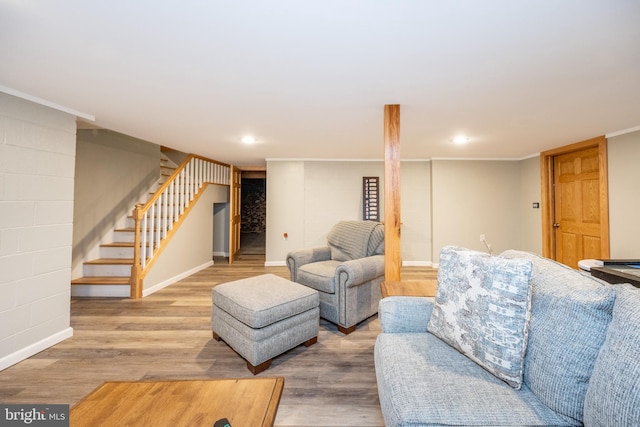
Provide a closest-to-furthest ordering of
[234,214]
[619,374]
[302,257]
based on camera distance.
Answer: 1. [619,374]
2. [302,257]
3. [234,214]

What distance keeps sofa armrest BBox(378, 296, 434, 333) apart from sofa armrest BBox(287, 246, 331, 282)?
5.34 ft

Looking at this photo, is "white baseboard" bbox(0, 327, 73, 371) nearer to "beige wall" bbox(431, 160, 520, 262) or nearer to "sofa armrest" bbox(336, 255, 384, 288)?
"sofa armrest" bbox(336, 255, 384, 288)

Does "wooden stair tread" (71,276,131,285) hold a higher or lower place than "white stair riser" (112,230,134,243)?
lower

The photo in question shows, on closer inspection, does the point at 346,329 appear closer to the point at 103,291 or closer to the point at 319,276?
the point at 319,276

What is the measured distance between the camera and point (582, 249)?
3688 millimetres

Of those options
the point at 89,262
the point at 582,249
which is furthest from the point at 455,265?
the point at 89,262

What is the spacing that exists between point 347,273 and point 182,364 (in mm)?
1511

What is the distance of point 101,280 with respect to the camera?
3402 mm

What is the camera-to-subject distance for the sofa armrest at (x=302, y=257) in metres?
3.05

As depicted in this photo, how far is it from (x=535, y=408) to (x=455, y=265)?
0.60 meters

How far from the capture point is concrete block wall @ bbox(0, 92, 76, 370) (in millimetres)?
1948

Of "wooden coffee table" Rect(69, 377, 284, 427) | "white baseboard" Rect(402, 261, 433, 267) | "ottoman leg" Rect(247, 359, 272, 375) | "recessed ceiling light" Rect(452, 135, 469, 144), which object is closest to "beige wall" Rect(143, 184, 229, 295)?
"ottoman leg" Rect(247, 359, 272, 375)

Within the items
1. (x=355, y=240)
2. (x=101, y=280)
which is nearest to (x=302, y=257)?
(x=355, y=240)

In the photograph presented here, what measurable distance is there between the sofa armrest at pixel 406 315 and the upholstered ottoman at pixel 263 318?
0.80 meters
